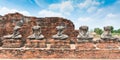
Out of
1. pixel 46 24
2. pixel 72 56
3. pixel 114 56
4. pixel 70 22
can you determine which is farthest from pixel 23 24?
pixel 114 56

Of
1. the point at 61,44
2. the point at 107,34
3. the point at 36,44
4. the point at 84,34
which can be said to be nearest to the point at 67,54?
the point at 61,44

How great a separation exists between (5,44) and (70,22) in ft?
17.0

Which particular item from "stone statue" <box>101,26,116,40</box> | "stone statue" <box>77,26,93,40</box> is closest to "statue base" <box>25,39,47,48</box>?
"stone statue" <box>77,26,93,40</box>

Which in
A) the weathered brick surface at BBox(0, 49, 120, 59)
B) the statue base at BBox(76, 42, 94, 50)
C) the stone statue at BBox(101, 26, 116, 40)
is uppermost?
the stone statue at BBox(101, 26, 116, 40)

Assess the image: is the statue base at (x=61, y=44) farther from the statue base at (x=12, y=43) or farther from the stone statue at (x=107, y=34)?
the stone statue at (x=107, y=34)

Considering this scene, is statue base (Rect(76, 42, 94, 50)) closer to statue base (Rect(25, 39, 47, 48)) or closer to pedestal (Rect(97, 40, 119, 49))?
pedestal (Rect(97, 40, 119, 49))

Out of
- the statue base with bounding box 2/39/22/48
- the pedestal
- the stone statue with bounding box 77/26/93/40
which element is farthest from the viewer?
the statue base with bounding box 2/39/22/48

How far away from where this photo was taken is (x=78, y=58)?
922cm

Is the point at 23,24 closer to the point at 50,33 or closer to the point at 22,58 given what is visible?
the point at 50,33

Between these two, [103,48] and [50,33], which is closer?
Answer: [103,48]

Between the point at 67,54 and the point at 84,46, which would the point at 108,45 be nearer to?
the point at 84,46

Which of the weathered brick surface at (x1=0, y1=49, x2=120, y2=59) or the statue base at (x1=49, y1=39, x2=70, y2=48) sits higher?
the statue base at (x1=49, y1=39, x2=70, y2=48)

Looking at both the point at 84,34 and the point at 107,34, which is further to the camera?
the point at 107,34

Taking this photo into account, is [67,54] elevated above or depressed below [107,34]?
below
